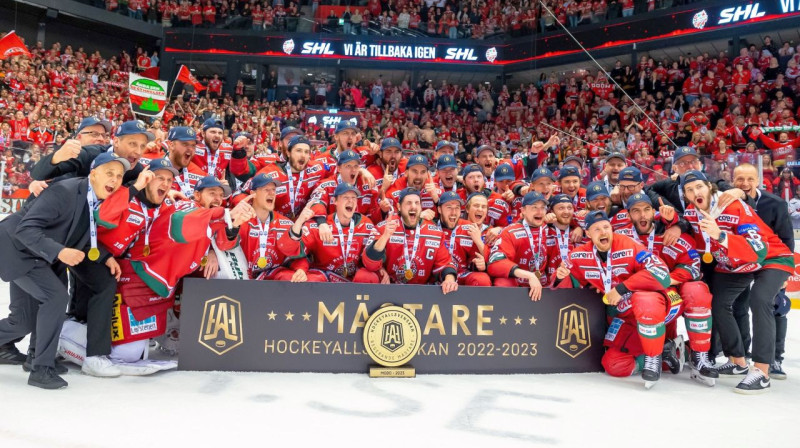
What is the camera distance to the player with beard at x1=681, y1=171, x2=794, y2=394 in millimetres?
4711

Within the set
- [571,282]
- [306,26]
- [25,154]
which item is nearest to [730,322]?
[571,282]

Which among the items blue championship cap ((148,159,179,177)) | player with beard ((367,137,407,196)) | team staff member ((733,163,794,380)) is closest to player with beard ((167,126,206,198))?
blue championship cap ((148,159,179,177))

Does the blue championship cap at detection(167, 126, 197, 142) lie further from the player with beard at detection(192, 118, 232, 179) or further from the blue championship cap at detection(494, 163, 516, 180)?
the blue championship cap at detection(494, 163, 516, 180)

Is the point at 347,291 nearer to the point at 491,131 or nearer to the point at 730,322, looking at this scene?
the point at 730,322

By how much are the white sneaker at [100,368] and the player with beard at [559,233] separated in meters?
3.90

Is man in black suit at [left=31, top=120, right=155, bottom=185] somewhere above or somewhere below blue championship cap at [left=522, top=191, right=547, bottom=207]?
above

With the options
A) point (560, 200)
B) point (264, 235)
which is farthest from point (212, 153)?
point (560, 200)

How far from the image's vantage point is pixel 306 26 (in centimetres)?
2361

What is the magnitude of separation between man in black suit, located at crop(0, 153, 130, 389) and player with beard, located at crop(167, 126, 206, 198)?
1.76 metres

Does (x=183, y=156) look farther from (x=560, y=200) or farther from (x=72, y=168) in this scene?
(x=560, y=200)

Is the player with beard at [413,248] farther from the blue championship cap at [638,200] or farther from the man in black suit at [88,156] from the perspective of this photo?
the man in black suit at [88,156]

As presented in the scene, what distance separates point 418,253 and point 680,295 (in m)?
2.35

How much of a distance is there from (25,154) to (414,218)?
820cm

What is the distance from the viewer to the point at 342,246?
541 centimetres
